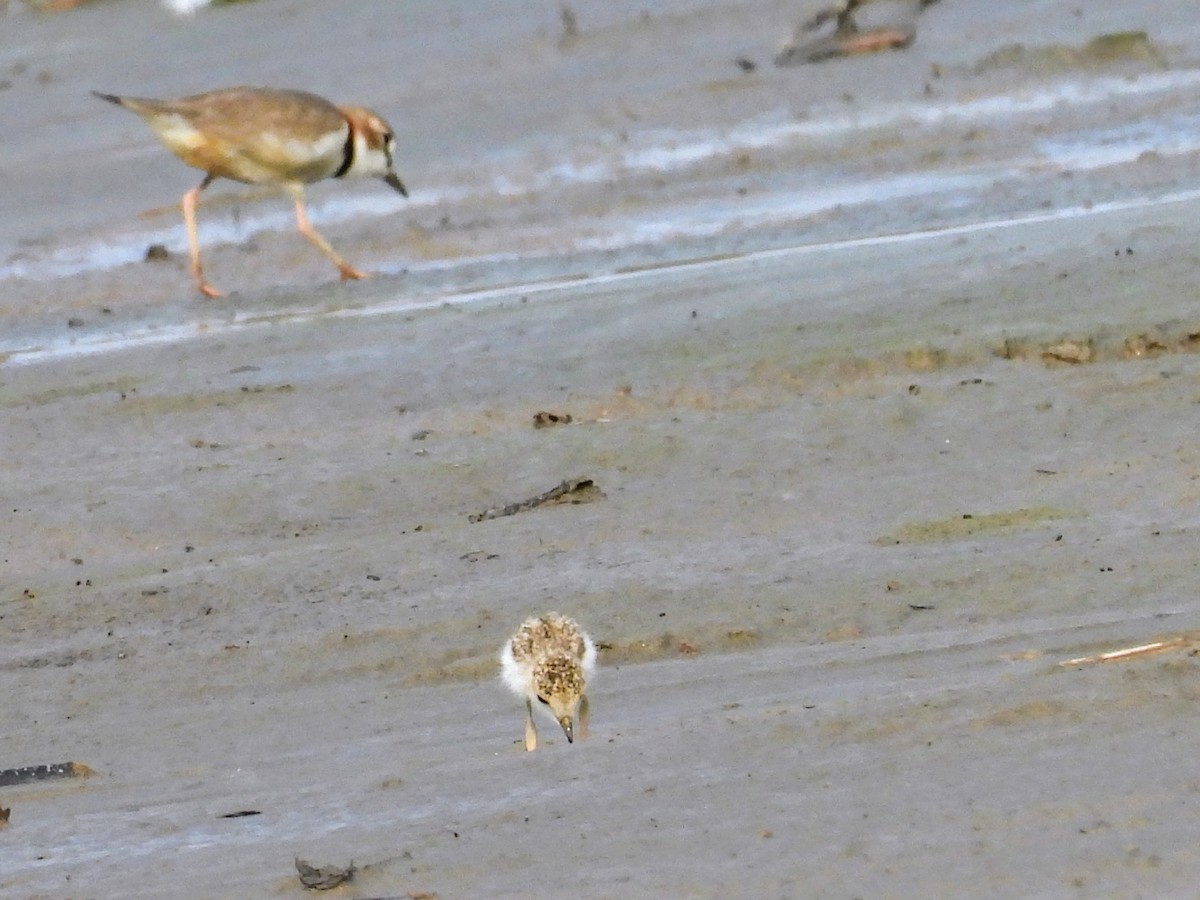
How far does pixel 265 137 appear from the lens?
11.2 m

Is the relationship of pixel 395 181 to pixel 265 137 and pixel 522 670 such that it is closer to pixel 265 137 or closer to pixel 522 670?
pixel 265 137

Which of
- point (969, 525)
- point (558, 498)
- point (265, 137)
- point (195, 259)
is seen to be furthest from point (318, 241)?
point (969, 525)

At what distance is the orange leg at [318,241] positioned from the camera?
33.7 ft

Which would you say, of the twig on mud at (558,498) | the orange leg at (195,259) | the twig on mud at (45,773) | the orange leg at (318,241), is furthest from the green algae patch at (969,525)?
the orange leg at (195,259)

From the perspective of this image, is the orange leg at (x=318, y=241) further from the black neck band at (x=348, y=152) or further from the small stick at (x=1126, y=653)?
the small stick at (x=1126, y=653)

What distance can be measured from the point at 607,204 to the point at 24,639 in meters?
5.81

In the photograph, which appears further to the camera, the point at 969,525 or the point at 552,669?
the point at 969,525

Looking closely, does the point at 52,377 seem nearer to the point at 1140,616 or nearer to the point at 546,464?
the point at 546,464

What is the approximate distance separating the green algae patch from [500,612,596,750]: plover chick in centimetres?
96

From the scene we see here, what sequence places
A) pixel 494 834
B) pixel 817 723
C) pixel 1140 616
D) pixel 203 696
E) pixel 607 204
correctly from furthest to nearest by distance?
1. pixel 607 204
2. pixel 203 696
3. pixel 1140 616
4. pixel 817 723
5. pixel 494 834

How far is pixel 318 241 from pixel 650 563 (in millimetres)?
5289

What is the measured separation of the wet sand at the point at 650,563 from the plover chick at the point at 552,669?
8cm

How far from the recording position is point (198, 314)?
9.84 metres

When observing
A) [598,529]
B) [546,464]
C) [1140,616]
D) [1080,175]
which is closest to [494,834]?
[1140,616]
